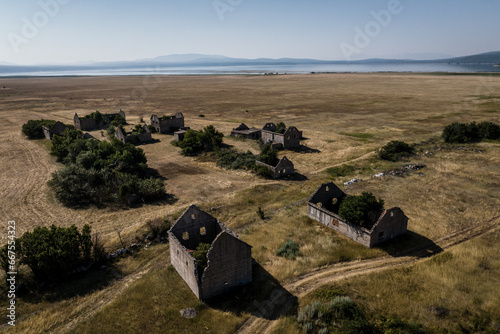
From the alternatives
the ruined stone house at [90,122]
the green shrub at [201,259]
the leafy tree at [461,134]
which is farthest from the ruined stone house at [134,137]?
the leafy tree at [461,134]

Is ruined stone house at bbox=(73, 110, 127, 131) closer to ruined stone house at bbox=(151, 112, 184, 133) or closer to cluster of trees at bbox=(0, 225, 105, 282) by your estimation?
ruined stone house at bbox=(151, 112, 184, 133)

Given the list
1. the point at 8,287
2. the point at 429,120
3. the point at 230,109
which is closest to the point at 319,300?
the point at 8,287

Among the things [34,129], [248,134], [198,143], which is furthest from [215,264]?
[34,129]

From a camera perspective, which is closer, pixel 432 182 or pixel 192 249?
pixel 192 249

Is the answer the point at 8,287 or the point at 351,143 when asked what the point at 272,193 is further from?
the point at 351,143

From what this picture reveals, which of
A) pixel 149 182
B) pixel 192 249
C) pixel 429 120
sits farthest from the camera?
pixel 429 120

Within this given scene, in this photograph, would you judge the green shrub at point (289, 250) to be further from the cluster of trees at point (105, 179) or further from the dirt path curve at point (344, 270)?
the cluster of trees at point (105, 179)
